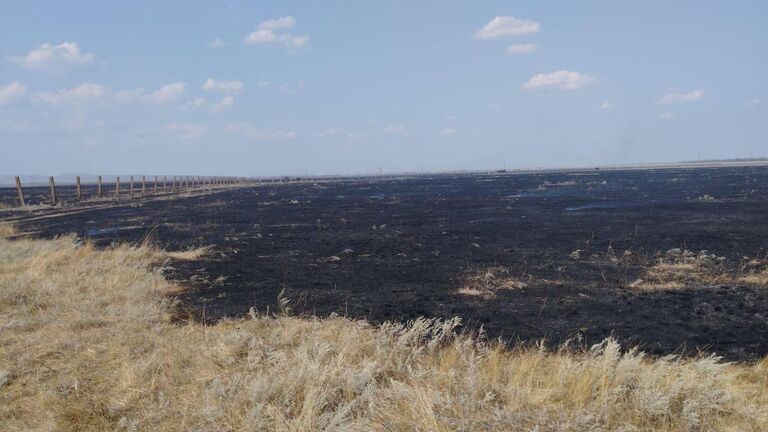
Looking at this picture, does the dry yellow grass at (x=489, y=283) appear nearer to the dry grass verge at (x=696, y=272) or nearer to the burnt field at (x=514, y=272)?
the burnt field at (x=514, y=272)

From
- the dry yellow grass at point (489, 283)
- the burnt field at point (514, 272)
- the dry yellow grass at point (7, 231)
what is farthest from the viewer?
the dry yellow grass at point (7, 231)

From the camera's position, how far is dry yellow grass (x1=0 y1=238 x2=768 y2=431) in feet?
13.4

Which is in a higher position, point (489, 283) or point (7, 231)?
point (7, 231)

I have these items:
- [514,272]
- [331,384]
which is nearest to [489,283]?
[514,272]

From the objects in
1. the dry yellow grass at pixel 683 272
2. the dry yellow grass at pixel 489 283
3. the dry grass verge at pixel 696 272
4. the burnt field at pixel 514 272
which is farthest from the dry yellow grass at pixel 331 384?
the dry grass verge at pixel 696 272

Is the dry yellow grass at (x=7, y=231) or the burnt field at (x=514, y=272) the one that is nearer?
the burnt field at (x=514, y=272)

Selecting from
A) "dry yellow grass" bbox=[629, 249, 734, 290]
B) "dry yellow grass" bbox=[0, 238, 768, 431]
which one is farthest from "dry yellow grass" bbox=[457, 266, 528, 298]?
"dry yellow grass" bbox=[0, 238, 768, 431]

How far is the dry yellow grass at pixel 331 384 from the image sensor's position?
13.4 ft

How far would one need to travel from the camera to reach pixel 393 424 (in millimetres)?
4012

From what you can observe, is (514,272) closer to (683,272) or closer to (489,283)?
(489,283)

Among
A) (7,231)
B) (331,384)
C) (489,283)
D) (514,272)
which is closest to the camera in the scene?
(331,384)

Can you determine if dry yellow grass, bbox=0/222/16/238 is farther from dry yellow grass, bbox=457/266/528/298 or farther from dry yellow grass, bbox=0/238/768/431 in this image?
dry yellow grass, bbox=457/266/528/298

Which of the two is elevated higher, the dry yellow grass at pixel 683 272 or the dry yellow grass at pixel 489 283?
the dry yellow grass at pixel 489 283

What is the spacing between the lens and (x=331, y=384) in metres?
4.63
